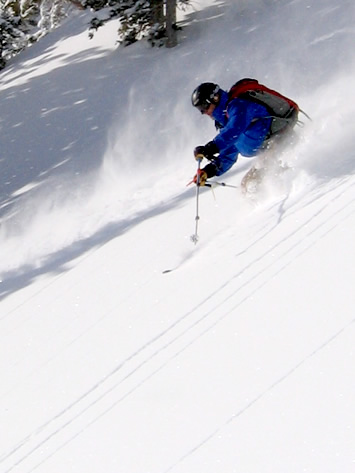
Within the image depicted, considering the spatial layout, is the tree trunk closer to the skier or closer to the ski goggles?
the skier

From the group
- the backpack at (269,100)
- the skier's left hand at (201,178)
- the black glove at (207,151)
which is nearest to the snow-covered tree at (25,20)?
the backpack at (269,100)

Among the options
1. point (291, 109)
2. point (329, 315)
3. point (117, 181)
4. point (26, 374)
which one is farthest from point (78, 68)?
point (329, 315)

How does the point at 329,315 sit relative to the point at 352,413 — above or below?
below

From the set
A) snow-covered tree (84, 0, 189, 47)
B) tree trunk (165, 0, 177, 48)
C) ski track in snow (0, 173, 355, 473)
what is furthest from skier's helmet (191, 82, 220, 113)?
tree trunk (165, 0, 177, 48)

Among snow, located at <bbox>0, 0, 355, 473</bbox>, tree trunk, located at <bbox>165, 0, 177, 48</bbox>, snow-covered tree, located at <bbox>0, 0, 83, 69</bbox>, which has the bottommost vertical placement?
snow-covered tree, located at <bbox>0, 0, 83, 69</bbox>

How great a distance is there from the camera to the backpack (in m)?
7.94

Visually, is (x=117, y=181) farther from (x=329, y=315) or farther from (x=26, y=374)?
(x=329, y=315)

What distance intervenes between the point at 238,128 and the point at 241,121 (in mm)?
91

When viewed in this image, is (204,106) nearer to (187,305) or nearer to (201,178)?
(201,178)

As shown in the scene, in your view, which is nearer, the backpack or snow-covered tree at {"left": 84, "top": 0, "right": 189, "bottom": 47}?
the backpack

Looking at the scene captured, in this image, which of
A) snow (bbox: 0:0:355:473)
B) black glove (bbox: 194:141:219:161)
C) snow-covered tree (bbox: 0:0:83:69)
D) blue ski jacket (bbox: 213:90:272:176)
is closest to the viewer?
snow (bbox: 0:0:355:473)

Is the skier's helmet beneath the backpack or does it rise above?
above

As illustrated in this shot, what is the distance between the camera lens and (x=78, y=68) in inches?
890

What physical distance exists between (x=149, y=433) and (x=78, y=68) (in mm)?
19250
